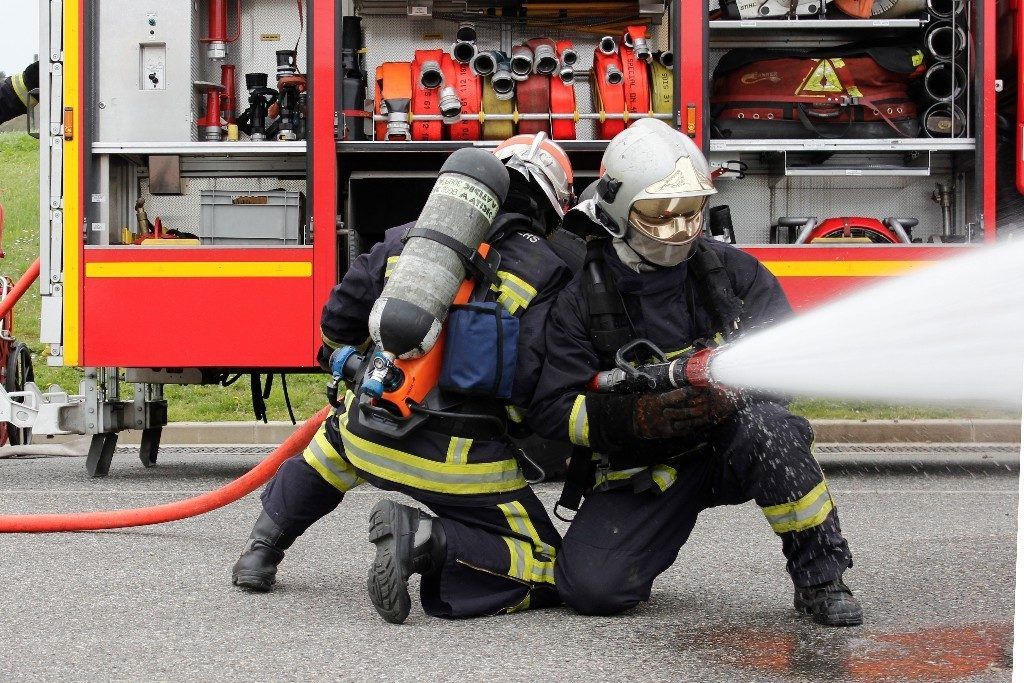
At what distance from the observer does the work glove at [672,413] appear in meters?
3.30

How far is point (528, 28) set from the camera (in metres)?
7.32

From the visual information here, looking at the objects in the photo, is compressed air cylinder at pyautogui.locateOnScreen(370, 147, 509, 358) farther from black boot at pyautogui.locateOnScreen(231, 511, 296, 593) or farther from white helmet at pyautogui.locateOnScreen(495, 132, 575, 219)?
black boot at pyautogui.locateOnScreen(231, 511, 296, 593)

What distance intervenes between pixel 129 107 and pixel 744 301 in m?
4.06

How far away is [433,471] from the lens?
3.61m

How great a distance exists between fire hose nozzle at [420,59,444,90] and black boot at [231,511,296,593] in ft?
10.8

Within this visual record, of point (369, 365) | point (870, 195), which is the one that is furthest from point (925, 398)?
point (870, 195)

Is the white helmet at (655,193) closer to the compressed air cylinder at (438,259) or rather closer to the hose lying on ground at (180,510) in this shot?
the compressed air cylinder at (438,259)

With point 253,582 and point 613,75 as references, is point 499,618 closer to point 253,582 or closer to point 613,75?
point 253,582

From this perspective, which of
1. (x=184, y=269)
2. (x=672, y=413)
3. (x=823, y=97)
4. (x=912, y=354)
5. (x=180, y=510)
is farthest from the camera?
(x=823, y=97)

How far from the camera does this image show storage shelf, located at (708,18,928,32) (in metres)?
6.81

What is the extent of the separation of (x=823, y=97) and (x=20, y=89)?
4.28m

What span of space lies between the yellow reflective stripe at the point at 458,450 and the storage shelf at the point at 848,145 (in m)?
3.54

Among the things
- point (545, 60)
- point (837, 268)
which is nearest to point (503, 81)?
point (545, 60)

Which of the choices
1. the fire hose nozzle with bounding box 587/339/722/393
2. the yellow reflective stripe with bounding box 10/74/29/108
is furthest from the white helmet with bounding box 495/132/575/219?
the yellow reflective stripe with bounding box 10/74/29/108
